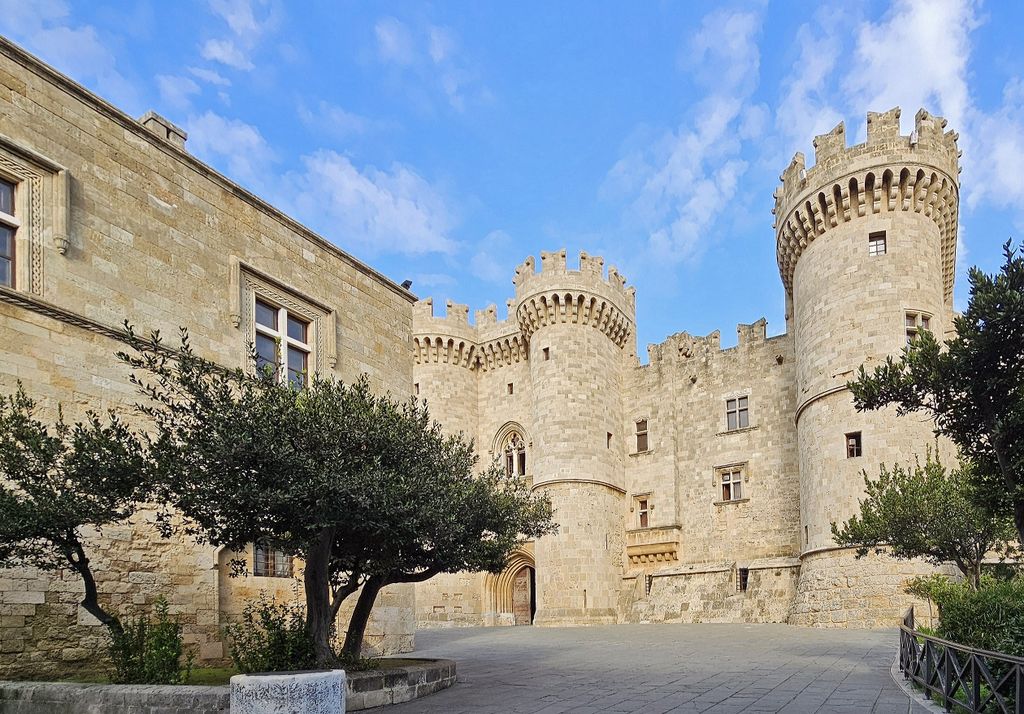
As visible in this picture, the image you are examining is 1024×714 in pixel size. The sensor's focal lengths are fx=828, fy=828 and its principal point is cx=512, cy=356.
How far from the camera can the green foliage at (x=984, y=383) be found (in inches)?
324

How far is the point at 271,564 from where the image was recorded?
13.7 metres

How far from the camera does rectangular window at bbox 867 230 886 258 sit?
2230cm

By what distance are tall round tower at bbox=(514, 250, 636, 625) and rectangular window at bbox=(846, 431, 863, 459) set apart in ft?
28.6

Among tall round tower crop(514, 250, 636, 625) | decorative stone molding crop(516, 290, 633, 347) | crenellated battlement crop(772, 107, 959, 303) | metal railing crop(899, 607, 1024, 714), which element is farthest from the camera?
decorative stone molding crop(516, 290, 633, 347)

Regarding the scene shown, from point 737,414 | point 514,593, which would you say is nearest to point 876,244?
point 737,414

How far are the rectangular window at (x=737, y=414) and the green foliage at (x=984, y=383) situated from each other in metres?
18.4

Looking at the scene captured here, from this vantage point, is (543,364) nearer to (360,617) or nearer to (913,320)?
(913,320)

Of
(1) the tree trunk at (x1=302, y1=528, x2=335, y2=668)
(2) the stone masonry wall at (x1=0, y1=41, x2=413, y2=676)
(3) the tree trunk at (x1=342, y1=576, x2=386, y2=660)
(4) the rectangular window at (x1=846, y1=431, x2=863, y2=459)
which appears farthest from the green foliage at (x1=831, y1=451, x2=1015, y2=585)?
(2) the stone masonry wall at (x1=0, y1=41, x2=413, y2=676)

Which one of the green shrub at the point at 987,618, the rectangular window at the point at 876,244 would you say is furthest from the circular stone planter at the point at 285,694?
the rectangular window at the point at 876,244

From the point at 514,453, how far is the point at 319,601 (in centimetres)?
2169

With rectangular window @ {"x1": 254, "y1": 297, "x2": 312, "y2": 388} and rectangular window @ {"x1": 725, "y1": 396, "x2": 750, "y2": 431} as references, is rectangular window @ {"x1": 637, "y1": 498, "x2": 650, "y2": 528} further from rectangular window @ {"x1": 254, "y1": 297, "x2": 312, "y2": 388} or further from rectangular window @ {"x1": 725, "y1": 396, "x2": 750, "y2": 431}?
rectangular window @ {"x1": 254, "y1": 297, "x2": 312, "y2": 388}

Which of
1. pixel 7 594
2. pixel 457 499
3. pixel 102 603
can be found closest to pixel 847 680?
pixel 457 499

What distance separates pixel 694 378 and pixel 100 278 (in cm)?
2178

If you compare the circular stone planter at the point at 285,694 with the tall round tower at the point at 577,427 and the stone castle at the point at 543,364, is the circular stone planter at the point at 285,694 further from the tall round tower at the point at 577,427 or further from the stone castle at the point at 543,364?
the tall round tower at the point at 577,427
